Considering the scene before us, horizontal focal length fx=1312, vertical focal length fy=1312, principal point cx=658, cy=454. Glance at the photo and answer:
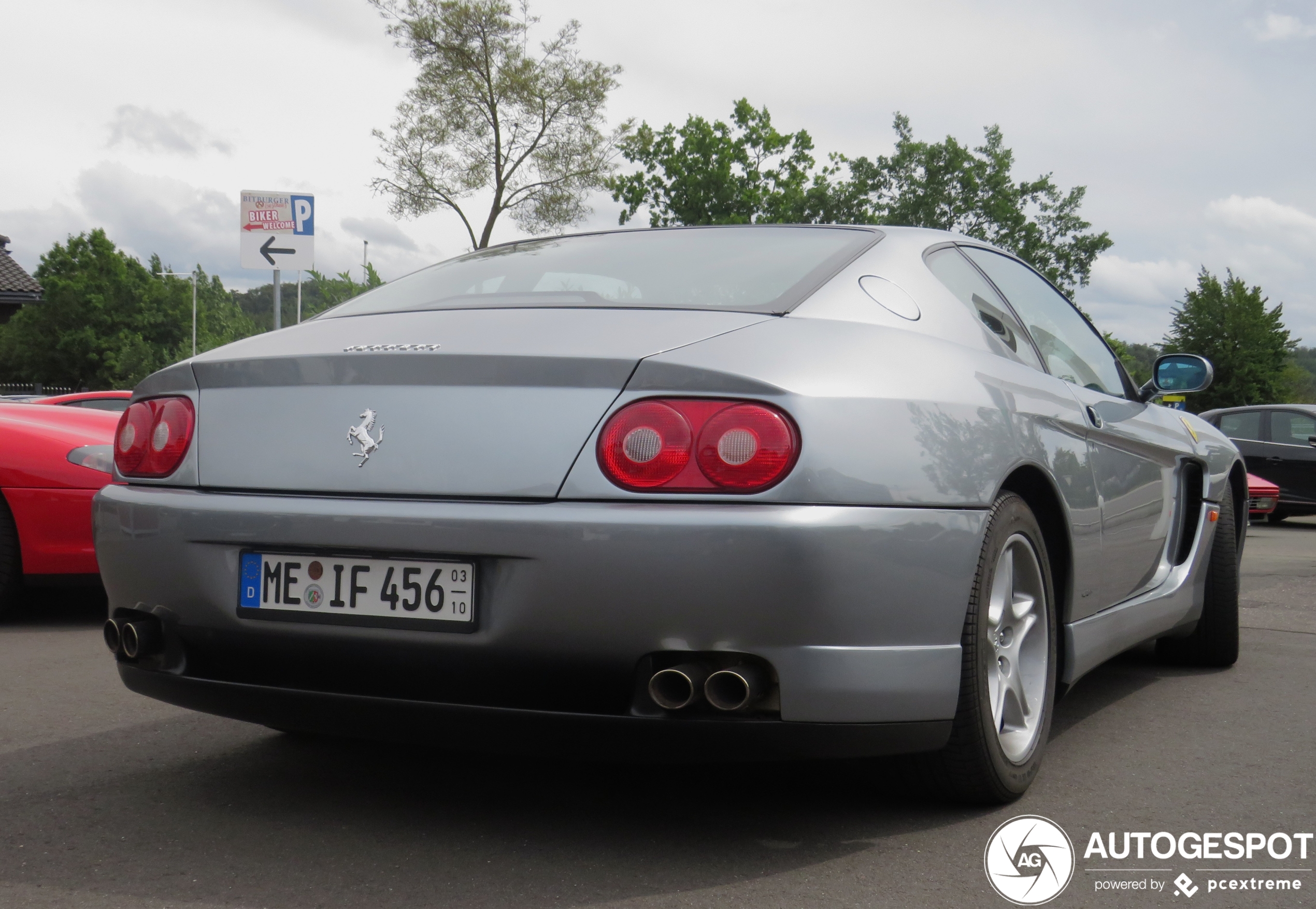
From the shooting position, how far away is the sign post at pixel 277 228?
10508 mm

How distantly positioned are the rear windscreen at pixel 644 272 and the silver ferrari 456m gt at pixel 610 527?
0.07 feet

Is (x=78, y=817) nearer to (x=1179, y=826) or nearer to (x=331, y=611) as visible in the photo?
(x=331, y=611)

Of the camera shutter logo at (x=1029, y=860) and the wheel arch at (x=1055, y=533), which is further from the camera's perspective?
the wheel arch at (x=1055, y=533)

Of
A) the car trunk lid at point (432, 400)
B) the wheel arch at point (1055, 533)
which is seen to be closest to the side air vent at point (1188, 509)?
the wheel arch at point (1055, 533)

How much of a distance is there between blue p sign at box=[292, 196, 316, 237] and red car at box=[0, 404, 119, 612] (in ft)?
17.1

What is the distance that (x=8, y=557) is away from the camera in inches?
218

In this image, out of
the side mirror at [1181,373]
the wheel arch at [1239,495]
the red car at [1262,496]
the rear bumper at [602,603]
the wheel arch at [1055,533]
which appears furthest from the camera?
the red car at [1262,496]

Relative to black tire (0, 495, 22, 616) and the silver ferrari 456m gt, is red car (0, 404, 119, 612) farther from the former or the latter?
the silver ferrari 456m gt

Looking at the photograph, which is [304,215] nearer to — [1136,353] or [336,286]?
[336,286]

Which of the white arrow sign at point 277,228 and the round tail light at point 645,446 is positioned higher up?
the white arrow sign at point 277,228

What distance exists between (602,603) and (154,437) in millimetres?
1118

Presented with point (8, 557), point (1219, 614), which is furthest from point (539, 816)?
point (8, 557)

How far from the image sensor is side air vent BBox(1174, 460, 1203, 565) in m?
4.37

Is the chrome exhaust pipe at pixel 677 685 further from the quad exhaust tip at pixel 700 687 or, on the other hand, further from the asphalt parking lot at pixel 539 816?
the asphalt parking lot at pixel 539 816
